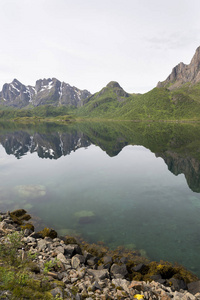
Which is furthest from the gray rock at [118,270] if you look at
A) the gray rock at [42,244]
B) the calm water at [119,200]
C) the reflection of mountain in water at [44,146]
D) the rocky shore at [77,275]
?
the reflection of mountain in water at [44,146]

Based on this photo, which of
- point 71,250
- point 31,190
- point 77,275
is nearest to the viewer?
point 77,275

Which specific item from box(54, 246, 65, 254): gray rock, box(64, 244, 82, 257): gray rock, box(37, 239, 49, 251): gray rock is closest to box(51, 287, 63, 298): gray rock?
box(54, 246, 65, 254): gray rock

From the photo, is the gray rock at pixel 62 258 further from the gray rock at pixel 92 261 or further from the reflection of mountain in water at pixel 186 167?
the reflection of mountain in water at pixel 186 167

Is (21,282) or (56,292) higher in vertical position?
(21,282)

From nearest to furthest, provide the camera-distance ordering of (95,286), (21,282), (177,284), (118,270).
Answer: (21,282)
(95,286)
(177,284)
(118,270)

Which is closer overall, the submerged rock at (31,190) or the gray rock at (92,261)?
the gray rock at (92,261)

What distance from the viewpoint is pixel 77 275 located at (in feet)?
48.0

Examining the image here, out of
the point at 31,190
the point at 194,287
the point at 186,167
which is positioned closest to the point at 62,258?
the point at 194,287

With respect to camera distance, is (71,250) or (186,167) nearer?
(71,250)

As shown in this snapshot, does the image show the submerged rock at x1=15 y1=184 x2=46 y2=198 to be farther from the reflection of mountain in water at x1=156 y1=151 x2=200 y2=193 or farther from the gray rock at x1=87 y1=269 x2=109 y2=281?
the reflection of mountain in water at x1=156 y1=151 x2=200 y2=193

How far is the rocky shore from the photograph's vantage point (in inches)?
430

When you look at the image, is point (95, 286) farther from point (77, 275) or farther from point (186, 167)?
point (186, 167)

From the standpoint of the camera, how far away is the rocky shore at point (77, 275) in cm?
1093

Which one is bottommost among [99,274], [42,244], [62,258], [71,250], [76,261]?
[99,274]
